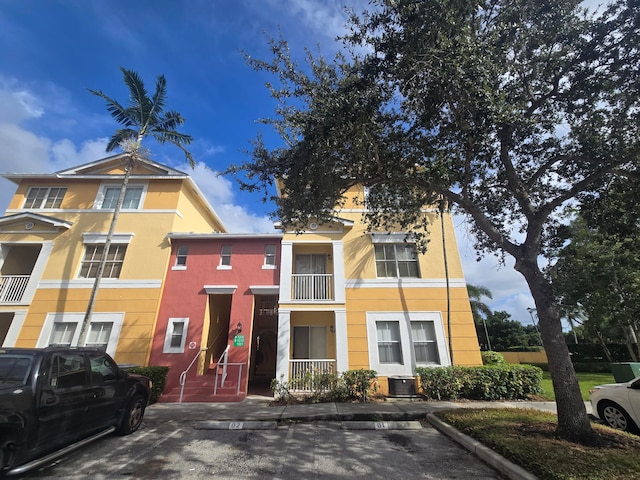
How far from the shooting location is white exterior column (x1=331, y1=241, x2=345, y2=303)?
1277cm

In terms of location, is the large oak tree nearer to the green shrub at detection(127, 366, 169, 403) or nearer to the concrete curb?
the concrete curb

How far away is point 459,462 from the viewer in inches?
197

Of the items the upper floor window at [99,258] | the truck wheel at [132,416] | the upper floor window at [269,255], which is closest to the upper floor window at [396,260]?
the upper floor window at [269,255]

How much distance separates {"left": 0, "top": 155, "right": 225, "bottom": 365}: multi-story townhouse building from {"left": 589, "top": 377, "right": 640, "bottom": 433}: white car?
1482 centimetres

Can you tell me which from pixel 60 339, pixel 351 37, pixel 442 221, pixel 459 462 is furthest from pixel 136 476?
pixel 442 221

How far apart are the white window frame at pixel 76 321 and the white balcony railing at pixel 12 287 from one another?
180 cm

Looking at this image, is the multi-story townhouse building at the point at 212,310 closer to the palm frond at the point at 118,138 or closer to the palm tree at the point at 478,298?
the palm frond at the point at 118,138

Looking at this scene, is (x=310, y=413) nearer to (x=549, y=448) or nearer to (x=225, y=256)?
(x=549, y=448)

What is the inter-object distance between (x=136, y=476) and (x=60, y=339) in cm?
1120

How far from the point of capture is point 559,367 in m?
5.43

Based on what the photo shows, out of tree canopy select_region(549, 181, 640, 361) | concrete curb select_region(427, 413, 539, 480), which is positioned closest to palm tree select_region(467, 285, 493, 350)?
tree canopy select_region(549, 181, 640, 361)

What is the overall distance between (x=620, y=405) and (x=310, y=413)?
750 cm

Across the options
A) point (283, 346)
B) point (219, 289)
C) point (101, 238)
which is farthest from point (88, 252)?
point (283, 346)

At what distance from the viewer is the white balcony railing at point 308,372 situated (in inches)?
428
